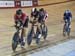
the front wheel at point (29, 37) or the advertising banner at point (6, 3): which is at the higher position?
the advertising banner at point (6, 3)

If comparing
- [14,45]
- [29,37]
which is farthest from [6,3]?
[14,45]

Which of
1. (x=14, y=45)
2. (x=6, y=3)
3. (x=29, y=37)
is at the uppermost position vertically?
(x=6, y=3)

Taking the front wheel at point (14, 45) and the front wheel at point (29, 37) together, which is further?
the front wheel at point (29, 37)

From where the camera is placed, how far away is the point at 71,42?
12.7 m

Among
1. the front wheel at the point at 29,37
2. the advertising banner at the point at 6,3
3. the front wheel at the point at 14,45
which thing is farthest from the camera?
the advertising banner at the point at 6,3

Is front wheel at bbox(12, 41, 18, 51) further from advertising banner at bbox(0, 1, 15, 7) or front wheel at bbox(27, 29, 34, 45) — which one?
advertising banner at bbox(0, 1, 15, 7)

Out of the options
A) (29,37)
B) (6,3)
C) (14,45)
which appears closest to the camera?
(14,45)

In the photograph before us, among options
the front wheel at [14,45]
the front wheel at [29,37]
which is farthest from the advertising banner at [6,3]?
the front wheel at [14,45]

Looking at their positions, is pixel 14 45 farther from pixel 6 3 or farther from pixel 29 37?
pixel 6 3

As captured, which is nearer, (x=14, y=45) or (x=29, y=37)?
(x=14, y=45)

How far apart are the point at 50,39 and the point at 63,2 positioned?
13.8m

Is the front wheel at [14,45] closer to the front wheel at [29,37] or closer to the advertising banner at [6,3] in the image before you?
the front wheel at [29,37]

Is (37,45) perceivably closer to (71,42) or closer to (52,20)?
(71,42)

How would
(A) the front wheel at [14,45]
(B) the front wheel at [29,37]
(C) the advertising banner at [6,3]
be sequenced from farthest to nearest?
(C) the advertising banner at [6,3], (B) the front wheel at [29,37], (A) the front wheel at [14,45]
